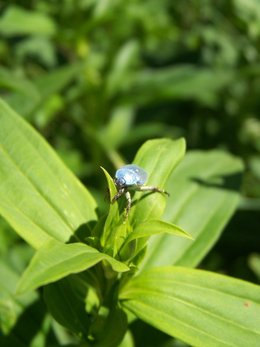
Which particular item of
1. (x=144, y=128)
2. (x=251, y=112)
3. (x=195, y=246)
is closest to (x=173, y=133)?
(x=144, y=128)

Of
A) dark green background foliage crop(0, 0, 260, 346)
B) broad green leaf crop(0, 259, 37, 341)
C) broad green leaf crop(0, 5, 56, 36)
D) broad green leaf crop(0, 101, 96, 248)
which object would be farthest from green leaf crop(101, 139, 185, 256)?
broad green leaf crop(0, 5, 56, 36)

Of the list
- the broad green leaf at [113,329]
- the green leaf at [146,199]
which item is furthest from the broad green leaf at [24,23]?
the broad green leaf at [113,329]

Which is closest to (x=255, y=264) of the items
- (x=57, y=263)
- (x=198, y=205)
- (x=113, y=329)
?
(x=198, y=205)

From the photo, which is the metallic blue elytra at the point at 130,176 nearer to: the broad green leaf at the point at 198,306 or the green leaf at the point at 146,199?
the green leaf at the point at 146,199

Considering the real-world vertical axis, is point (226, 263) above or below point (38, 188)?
below

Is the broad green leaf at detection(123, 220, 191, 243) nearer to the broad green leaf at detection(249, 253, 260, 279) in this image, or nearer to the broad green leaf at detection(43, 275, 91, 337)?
the broad green leaf at detection(43, 275, 91, 337)

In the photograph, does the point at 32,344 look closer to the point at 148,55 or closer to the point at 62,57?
the point at 62,57
